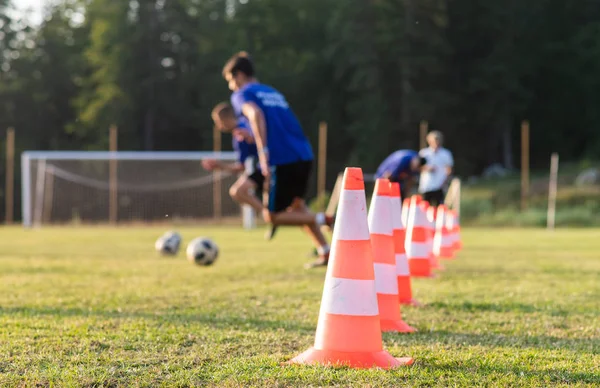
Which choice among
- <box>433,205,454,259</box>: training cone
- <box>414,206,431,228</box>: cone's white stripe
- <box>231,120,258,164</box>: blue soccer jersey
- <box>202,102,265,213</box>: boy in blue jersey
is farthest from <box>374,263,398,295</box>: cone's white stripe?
<box>433,205,454,259</box>: training cone

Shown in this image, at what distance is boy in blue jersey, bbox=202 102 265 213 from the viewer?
9.01 meters

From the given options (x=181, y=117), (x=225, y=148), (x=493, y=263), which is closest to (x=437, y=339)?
(x=493, y=263)

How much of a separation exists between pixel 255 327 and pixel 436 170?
1015cm

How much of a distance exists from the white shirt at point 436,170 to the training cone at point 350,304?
10.7 metres

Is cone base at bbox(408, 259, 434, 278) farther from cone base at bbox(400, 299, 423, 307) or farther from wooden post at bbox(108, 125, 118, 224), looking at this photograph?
wooden post at bbox(108, 125, 118, 224)

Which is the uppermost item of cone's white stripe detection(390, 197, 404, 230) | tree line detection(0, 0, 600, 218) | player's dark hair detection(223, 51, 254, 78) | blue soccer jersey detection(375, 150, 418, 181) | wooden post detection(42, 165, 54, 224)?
tree line detection(0, 0, 600, 218)

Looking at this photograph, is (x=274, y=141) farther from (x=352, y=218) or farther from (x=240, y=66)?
(x=352, y=218)

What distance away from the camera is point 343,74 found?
46.6 meters

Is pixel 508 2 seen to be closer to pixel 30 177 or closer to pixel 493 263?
pixel 30 177

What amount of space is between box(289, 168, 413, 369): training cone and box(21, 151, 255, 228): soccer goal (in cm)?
2063

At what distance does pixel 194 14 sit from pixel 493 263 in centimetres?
4363

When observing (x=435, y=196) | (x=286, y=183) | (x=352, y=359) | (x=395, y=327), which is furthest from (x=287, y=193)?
(x=435, y=196)

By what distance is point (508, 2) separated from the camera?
45.5 metres

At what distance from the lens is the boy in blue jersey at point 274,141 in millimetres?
8227
